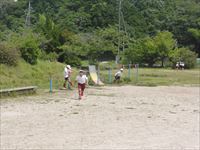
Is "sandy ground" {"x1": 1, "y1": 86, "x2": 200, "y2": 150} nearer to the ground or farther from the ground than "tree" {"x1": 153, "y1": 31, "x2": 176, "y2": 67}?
nearer to the ground

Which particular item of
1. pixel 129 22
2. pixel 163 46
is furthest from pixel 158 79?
pixel 129 22

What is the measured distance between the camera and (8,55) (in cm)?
2628

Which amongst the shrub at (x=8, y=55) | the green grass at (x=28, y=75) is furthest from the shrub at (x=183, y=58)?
the shrub at (x=8, y=55)

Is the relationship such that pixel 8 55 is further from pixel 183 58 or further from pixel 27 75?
pixel 183 58

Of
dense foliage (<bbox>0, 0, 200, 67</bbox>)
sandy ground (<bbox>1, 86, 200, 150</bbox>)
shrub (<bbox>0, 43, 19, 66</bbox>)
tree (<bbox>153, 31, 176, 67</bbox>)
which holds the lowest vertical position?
sandy ground (<bbox>1, 86, 200, 150</bbox>)

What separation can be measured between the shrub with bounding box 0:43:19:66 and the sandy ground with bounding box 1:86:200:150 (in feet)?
23.4

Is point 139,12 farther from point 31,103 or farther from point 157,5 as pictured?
point 31,103

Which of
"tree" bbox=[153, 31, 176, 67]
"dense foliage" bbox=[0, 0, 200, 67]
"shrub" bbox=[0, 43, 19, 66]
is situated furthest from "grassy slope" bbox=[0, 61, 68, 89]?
"tree" bbox=[153, 31, 176, 67]

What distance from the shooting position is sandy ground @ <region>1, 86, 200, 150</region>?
1012 cm

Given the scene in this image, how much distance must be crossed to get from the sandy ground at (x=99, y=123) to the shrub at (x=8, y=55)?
7129 mm

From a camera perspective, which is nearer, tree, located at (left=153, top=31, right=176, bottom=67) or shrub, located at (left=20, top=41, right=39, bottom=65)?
shrub, located at (left=20, top=41, right=39, bottom=65)

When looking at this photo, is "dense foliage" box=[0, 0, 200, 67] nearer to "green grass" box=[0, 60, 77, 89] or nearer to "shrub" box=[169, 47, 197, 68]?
"shrub" box=[169, 47, 197, 68]

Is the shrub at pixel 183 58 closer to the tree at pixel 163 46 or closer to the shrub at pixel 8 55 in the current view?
the tree at pixel 163 46

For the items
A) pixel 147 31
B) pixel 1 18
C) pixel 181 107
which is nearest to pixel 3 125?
pixel 181 107
